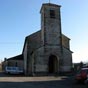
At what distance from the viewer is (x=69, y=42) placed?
4581 cm

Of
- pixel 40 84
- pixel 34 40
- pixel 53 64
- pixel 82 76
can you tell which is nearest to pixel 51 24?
pixel 34 40

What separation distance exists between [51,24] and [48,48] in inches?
182

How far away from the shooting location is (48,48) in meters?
40.6

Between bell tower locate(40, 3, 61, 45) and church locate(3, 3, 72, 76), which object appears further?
bell tower locate(40, 3, 61, 45)

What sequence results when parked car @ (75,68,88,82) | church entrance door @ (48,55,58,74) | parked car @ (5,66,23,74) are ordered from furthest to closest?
parked car @ (5,66,23,74)
church entrance door @ (48,55,58,74)
parked car @ (75,68,88,82)

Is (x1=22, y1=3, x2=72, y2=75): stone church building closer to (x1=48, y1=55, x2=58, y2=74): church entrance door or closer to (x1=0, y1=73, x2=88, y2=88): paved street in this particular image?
(x1=48, y1=55, x2=58, y2=74): church entrance door

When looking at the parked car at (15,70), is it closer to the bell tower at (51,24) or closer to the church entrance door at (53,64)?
the church entrance door at (53,64)

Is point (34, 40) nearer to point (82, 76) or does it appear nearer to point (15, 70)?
point (15, 70)

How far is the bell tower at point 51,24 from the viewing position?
4106cm

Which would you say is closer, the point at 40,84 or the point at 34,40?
the point at 40,84

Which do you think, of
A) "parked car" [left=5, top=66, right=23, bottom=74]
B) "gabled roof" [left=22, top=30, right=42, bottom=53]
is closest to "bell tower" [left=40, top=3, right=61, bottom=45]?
"gabled roof" [left=22, top=30, right=42, bottom=53]

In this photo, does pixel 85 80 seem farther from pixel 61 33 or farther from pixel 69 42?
pixel 69 42

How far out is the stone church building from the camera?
3997 centimetres

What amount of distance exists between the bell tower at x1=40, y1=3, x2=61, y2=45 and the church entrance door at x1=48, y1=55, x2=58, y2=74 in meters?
3.27
